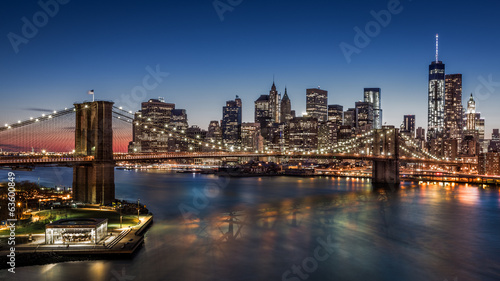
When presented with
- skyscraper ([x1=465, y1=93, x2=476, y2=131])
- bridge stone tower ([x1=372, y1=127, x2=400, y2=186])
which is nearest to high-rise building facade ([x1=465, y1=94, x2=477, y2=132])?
skyscraper ([x1=465, y1=93, x2=476, y2=131])

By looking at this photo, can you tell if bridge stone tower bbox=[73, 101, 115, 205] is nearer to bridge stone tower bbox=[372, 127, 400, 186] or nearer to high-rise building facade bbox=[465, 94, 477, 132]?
bridge stone tower bbox=[372, 127, 400, 186]

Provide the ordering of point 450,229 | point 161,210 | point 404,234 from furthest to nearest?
1. point 161,210
2. point 450,229
3. point 404,234

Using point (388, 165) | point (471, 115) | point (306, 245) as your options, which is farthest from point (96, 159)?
point (471, 115)

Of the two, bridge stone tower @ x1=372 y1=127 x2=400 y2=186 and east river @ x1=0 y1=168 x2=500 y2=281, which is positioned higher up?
bridge stone tower @ x1=372 y1=127 x2=400 y2=186

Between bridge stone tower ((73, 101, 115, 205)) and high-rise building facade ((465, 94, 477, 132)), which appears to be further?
high-rise building facade ((465, 94, 477, 132))

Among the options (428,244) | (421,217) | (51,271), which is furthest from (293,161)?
(51,271)

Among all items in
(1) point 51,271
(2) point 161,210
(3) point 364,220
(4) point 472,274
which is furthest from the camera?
(2) point 161,210

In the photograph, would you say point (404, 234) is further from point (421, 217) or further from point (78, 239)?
point (78, 239)
